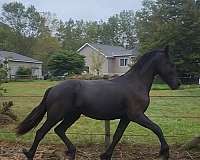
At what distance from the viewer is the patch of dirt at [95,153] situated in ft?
20.5

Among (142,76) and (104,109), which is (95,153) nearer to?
(104,109)

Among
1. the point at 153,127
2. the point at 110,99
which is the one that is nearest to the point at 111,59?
the point at 110,99

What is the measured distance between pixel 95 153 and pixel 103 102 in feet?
4.93

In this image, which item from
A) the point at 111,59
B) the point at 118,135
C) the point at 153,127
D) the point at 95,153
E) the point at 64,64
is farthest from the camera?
the point at 111,59

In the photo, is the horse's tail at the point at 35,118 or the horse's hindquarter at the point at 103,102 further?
the horse's tail at the point at 35,118

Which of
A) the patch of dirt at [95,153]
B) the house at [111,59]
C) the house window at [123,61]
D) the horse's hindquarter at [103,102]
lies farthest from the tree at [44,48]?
the horse's hindquarter at [103,102]

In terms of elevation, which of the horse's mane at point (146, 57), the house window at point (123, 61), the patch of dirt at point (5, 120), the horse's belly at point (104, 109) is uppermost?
the house window at point (123, 61)

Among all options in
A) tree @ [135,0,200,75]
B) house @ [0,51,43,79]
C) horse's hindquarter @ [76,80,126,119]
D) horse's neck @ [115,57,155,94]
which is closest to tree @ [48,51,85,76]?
house @ [0,51,43,79]

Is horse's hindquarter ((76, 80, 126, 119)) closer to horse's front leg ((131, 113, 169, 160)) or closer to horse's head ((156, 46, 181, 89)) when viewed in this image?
horse's front leg ((131, 113, 169, 160))

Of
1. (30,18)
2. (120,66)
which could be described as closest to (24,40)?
(30,18)

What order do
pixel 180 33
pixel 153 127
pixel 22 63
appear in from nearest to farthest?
1. pixel 153 127
2. pixel 180 33
3. pixel 22 63

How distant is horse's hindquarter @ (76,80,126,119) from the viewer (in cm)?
545

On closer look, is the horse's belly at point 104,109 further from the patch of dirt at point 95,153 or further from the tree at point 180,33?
the tree at point 180,33

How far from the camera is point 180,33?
114 feet
